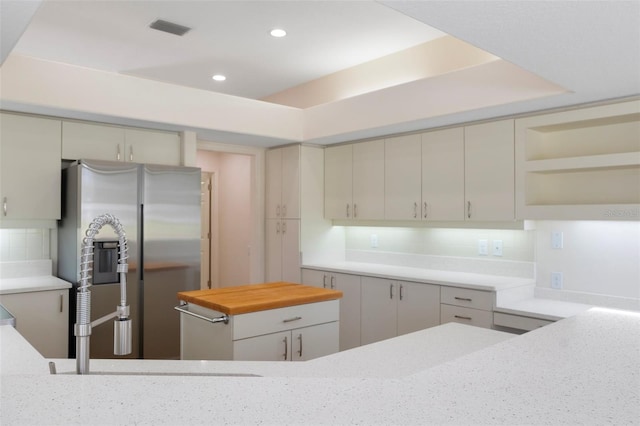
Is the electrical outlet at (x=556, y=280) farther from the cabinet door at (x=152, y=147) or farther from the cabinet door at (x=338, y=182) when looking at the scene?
the cabinet door at (x=152, y=147)

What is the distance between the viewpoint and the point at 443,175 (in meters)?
4.06

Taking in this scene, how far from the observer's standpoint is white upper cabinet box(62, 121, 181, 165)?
376 centimetres

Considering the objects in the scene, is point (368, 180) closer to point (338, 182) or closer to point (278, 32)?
point (338, 182)

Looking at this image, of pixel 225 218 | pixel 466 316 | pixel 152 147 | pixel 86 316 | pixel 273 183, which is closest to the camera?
pixel 86 316

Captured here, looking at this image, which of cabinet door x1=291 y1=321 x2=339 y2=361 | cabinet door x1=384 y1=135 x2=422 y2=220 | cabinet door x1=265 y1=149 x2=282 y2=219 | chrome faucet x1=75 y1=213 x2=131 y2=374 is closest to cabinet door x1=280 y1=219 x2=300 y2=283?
cabinet door x1=265 y1=149 x2=282 y2=219

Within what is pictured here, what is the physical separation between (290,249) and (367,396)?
13.4 ft

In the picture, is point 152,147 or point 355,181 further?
point 355,181

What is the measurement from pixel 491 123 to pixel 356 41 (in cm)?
134

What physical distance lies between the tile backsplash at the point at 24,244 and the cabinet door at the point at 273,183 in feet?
6.99

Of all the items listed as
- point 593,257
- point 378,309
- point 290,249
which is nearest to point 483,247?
point 593,257

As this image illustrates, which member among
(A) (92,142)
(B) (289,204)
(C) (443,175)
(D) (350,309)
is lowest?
(D) (350,309)

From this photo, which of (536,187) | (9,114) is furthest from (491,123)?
(9,114)

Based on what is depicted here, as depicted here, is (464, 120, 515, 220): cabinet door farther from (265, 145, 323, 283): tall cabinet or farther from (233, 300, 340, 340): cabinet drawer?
(265, 145, 323, 283): tall cabinet

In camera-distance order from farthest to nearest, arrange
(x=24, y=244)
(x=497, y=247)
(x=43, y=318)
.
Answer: (x=497, y=247) < (x=24, y=244) < (x=43, y=318)
